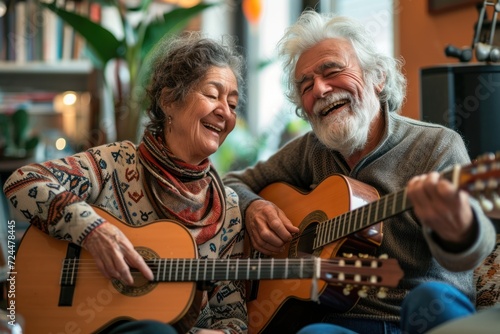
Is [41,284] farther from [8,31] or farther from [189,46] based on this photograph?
[8,31]

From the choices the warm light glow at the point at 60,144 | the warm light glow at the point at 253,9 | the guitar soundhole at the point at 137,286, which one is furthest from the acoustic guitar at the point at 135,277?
the warm light glow at the point at 253,9

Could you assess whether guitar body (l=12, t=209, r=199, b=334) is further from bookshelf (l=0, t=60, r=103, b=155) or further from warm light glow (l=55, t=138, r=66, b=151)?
warm light glow (l=55, t=138, r=66, b=151)

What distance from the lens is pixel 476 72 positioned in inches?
83.0

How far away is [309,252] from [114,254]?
48 cm

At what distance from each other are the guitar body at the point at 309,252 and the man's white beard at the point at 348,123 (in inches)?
4.9

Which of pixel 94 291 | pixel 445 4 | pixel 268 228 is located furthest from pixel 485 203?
pixel 445 4

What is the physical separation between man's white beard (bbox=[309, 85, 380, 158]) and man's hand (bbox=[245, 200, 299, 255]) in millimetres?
244

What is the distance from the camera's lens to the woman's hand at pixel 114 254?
1.63 metres

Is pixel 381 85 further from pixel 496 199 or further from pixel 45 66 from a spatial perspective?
pixel 45 66

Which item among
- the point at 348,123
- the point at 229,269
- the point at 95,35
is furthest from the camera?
the point at 95,35

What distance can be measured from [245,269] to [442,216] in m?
0.50

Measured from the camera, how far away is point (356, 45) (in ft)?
6.35

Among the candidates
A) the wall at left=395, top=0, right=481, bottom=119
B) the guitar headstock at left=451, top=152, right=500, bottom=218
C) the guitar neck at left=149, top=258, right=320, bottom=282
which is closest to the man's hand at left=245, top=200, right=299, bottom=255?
the guitar neck at left=149, top=258, right=320, bottom=282

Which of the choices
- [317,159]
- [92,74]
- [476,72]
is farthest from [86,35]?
[476,72]
